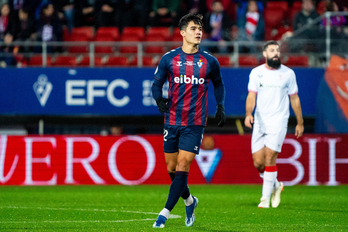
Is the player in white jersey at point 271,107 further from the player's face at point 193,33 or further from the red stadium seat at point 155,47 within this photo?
the red stadium seat at point 155,47

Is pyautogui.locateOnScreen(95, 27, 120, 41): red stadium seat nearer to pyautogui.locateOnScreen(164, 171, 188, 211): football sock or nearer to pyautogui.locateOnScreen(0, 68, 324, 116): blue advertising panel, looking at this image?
pyautogui.locateOnScreen(0, 68, 324, 116): blue advertising panel

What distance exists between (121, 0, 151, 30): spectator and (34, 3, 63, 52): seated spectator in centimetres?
178

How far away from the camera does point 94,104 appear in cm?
1516

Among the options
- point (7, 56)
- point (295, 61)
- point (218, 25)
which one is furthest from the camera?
point (218, 25)

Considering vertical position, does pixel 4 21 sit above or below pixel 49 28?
above

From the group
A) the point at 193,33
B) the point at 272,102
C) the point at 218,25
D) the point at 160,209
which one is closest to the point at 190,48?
the point at 193,33

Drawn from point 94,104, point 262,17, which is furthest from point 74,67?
point 262,17

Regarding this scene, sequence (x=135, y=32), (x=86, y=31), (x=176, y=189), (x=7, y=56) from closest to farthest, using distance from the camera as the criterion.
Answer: (x=176, y=189) < (x=7, y=56) < (x=135, y=32) < (x=86, y=31)

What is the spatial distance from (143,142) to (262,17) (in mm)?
4732

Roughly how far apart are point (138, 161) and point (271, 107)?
5695 mm

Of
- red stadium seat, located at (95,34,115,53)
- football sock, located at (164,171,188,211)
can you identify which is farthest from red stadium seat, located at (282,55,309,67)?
football sock, located at (164,171,188,211)

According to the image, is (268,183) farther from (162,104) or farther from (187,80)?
(162,104)

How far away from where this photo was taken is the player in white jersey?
26.5 ft

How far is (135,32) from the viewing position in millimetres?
16109
